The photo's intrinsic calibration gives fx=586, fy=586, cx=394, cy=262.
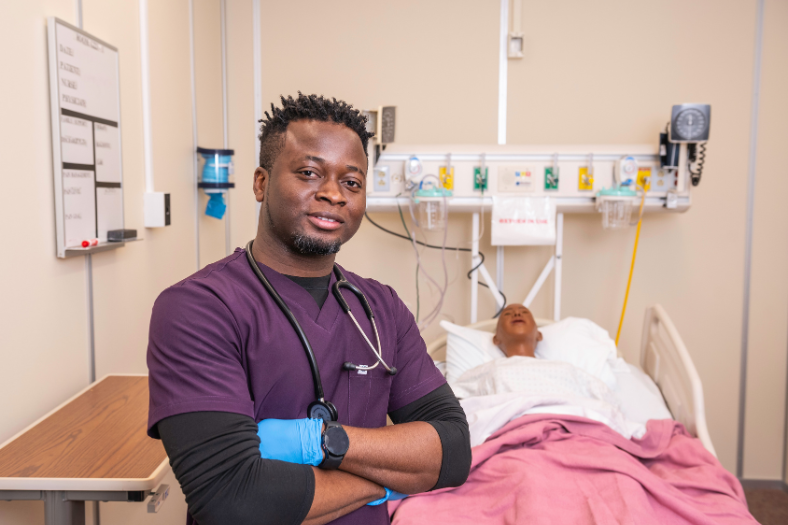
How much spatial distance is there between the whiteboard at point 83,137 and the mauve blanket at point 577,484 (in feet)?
3.81

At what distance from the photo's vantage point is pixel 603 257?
2918 mm

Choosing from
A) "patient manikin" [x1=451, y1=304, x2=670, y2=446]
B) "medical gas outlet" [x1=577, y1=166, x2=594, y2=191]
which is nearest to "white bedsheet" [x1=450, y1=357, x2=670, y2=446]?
"patient manikin" [x1=451, y1=304, x2=670, y2=446]

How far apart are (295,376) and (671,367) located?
1.89 metres

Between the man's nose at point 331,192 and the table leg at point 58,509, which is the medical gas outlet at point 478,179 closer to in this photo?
the man's nose at point 331,192

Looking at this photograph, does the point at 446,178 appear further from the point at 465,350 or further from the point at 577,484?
the point at 577,484

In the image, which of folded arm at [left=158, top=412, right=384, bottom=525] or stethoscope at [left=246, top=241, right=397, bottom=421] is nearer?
folded arm at [left=158, top=412, right=384, bottom=525]

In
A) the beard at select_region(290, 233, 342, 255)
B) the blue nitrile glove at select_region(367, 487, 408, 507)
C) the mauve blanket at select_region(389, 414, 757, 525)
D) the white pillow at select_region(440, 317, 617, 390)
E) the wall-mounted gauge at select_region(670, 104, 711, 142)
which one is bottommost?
the mauve blanket at select_region(389, 414, 757, 525)

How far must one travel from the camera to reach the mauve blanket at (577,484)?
1.49 meters

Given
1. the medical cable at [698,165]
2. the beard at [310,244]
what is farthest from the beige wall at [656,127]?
the beard at [310,244]

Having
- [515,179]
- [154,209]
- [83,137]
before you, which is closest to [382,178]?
[515,179]

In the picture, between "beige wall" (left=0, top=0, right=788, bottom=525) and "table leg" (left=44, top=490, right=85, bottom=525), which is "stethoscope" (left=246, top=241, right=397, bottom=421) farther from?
"beige wall" (left=0, top=0, right=788, bottom=525)

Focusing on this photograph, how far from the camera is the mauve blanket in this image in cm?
149

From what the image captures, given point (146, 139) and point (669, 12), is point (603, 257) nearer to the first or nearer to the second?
point (669, 12)

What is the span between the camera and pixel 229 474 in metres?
0.83
